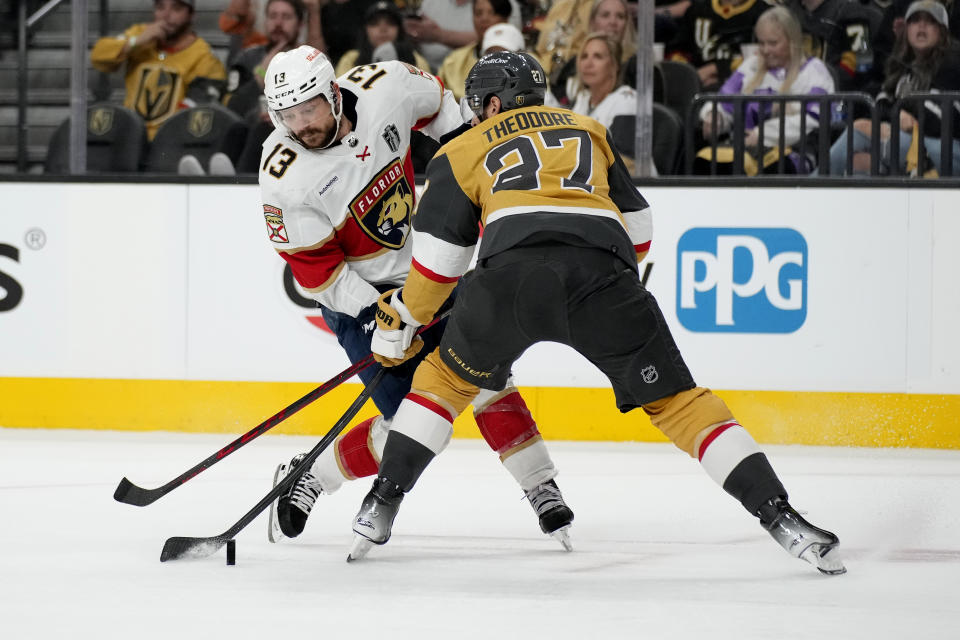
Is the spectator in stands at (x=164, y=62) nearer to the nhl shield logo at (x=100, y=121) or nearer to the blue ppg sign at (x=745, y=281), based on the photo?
the nhl shield logo at (x=100, y=121)

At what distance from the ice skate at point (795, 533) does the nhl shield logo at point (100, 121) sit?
3.71m

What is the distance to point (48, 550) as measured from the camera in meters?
Answer: 2.79

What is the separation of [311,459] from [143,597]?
0.58 m

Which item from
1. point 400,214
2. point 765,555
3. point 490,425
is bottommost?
point 765,555

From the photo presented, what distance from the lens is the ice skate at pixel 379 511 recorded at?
2602 millimetres

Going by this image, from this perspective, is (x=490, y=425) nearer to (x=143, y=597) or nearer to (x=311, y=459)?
(x=311, y=459)

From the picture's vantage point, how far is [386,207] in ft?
9.57

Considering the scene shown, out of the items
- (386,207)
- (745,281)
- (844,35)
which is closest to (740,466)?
(386,207)

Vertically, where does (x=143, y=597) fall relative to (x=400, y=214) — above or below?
below

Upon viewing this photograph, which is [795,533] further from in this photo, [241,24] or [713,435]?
[241,24]

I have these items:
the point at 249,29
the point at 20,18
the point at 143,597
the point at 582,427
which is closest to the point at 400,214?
the point at 143,597

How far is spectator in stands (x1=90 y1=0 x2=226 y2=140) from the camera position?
5695mm

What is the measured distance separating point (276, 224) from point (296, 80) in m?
0.32

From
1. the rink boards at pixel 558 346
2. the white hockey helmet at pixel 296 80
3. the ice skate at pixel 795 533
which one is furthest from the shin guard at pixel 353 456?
the rink boards at pixel 558 346
